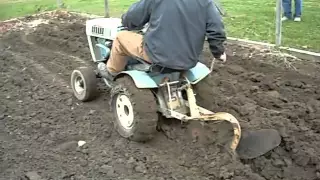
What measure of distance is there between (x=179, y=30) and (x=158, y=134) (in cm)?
124

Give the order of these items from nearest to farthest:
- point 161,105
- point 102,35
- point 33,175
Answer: point 33,175, point 161,105, point 102,35

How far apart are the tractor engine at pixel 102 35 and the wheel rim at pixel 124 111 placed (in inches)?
41.4

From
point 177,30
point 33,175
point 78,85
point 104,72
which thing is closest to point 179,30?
point 177,30

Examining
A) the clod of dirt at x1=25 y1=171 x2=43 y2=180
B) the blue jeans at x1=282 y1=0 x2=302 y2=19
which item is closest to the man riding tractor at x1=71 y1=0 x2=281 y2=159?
the clod of dirt at x1=25 y1=171 x2=43 y2=180

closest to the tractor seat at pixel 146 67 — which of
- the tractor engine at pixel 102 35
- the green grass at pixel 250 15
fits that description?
the tractor engine at pixel 102 35

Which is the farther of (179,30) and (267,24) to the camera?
(267,24)

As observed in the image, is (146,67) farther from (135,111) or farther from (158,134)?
(158,134)

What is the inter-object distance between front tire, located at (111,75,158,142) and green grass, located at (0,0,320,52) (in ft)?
14.1

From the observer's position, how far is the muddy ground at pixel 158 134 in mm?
4762

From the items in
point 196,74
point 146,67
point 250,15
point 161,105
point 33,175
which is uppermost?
point 146,67

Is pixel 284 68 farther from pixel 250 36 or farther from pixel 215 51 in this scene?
pixel 215 51

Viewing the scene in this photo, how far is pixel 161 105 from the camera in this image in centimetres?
532

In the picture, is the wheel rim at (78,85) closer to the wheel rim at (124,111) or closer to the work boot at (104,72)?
the work boot at (104,72)

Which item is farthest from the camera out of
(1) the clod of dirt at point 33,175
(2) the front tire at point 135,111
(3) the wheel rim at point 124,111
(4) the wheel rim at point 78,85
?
(4) the wheel rim at point 78,85
